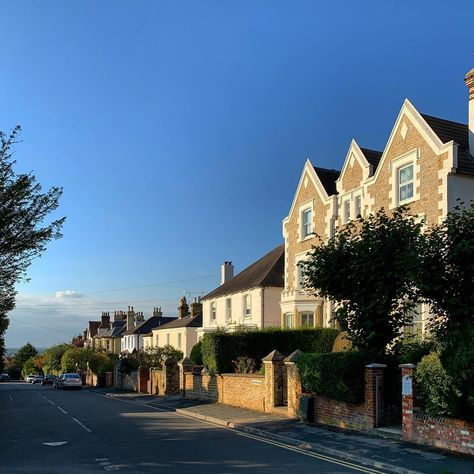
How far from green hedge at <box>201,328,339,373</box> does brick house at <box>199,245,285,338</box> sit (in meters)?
8.59

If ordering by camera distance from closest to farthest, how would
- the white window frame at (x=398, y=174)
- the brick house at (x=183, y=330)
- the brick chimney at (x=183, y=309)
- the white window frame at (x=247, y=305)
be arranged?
the white window frame at (x=398, y=174) → the white window frame at (x=247, y=305) → the brick house at (x=183, y=330) → the brick chimney at (x=183, y=309)

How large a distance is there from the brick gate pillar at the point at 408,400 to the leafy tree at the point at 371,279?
→ 8.70ft

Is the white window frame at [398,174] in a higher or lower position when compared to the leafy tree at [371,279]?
higher

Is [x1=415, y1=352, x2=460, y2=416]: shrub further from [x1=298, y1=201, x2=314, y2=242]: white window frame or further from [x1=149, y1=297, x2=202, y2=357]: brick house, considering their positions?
[x1=149, y1=297, x2=202, y2=357]: brick house

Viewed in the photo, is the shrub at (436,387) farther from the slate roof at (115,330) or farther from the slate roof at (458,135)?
the slate roof at (115,330)

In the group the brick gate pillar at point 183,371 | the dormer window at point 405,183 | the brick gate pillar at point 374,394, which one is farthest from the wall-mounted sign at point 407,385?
the brick gate pillar at point 183,371

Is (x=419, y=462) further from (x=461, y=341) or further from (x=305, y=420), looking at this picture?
(x=305, y=420)

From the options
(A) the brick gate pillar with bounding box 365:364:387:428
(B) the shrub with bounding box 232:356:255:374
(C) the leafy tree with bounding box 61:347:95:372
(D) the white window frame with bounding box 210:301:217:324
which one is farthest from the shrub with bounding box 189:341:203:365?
(C) the leafy tree with bounding box 61:347:95:372

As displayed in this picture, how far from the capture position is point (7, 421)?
2134cm

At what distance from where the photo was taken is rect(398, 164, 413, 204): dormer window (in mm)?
27297

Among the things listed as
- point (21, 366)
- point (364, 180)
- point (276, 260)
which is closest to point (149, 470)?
point (364, 180)


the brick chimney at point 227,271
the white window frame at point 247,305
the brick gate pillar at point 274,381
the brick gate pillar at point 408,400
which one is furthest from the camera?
the brick chimney at point 227,271

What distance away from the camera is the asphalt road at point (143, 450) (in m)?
11.1

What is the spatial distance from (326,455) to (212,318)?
→ 37628 mm
